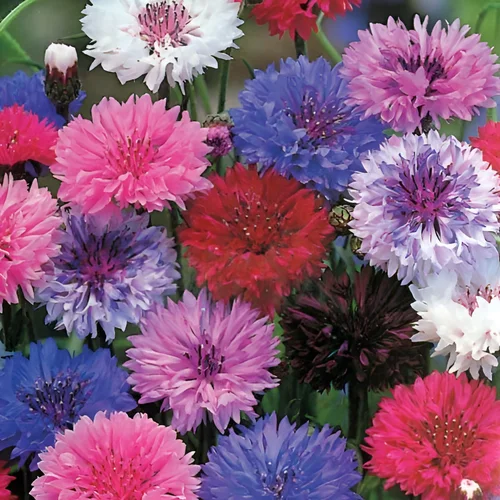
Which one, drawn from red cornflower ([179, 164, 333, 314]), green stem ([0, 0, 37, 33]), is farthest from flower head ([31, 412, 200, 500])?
green stem ([0, 0, 37, 33])

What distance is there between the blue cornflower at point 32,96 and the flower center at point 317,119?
0.16 meters

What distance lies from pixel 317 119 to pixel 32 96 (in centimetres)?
22

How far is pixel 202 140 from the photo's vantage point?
1.78 feet

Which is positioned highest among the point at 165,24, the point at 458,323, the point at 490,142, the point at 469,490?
the point at 165,24

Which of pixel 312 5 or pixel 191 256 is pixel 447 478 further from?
pixel 312 5

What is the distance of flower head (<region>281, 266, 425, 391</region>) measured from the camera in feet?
1.74

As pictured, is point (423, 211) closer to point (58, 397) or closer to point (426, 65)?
point (426, 65)

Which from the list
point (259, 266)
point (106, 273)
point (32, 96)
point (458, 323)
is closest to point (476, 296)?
point (458, 323)

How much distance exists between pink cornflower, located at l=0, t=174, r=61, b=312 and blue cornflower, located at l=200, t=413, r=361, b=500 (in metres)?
0.17

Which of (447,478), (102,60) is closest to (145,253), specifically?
(102,60)

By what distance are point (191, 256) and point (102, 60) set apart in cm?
15

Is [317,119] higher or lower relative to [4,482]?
higher

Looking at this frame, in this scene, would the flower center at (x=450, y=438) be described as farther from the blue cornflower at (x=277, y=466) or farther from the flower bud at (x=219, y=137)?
the flower bud at (x=219, y=137)

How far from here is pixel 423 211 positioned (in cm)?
52
